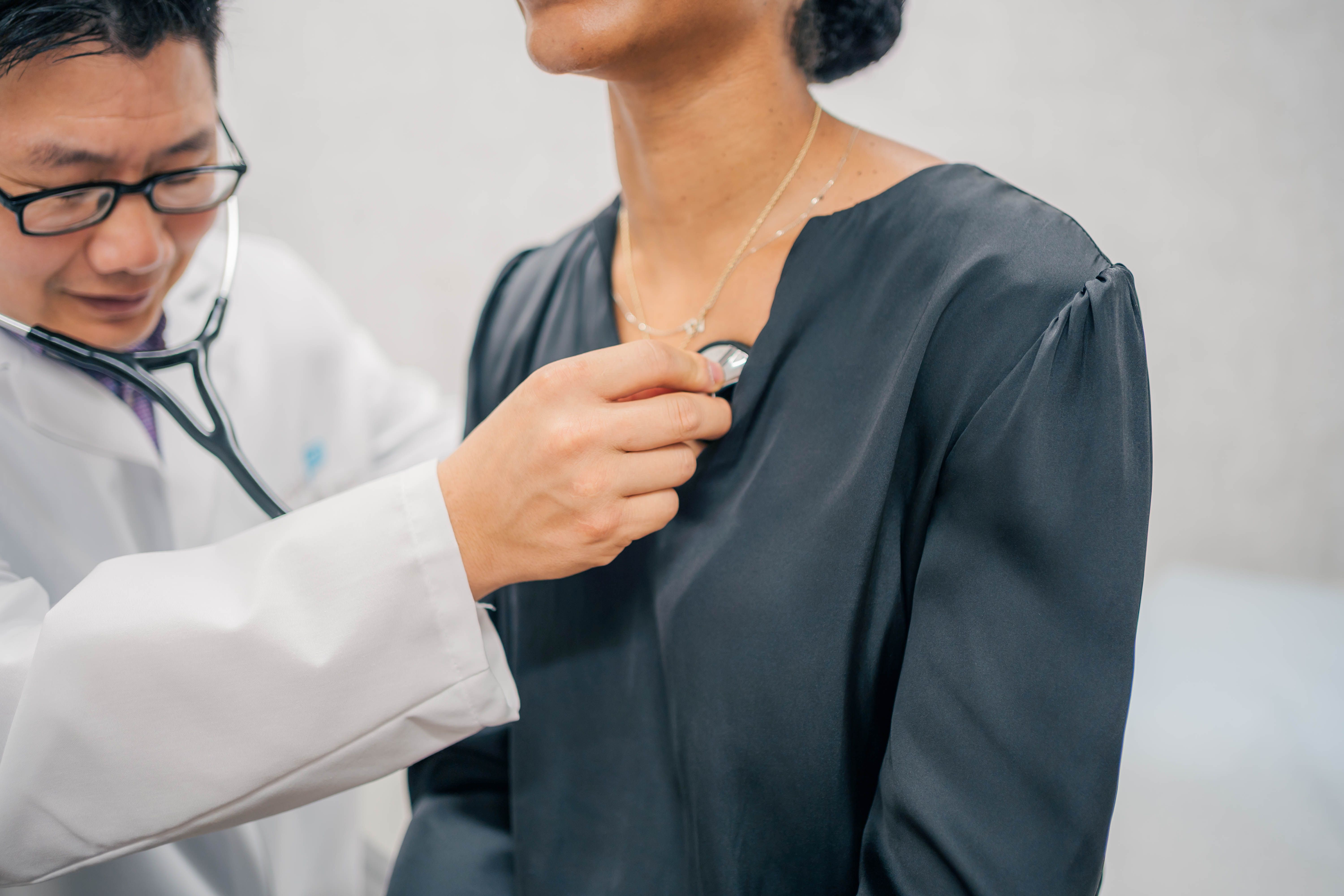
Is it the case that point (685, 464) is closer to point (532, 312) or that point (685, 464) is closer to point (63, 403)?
point (532, 312)

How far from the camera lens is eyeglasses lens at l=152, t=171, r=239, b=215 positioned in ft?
2.66

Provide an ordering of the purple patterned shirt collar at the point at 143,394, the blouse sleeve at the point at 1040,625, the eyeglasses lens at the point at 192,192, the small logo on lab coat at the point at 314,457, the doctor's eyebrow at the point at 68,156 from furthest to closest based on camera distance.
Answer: the small logo on lab coat at the point at 314,457, the purple patterned shirt collar at the point at 143,394, the eyeglasses lens at the point at 192,192, the doctor's eyebrow at the point at 68,156, the blouse sleeve at the point at 1040,625

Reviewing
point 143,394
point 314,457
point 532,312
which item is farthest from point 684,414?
point 314,457

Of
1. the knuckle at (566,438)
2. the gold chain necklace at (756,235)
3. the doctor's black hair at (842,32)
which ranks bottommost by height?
the knuckle at (566,438)

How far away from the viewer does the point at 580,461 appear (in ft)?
1.91

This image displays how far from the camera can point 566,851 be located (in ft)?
2.39

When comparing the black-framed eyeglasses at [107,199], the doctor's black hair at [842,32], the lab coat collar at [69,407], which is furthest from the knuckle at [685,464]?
the lab coat collar at [69,407]

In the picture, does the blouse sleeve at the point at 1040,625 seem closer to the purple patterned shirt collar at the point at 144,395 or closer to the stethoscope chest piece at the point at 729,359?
the stethoscope chest piece at the point at 729,359

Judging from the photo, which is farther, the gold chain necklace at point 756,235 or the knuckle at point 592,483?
the gold chain necklace at point 756,235

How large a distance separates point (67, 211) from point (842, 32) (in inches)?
28.7

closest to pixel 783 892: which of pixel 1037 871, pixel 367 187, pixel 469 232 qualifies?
pixel 1037 871

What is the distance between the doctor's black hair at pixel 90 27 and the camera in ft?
2.18

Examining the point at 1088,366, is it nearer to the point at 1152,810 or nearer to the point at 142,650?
the point at 142,650

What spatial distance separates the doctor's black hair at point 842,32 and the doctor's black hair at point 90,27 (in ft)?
1.91
